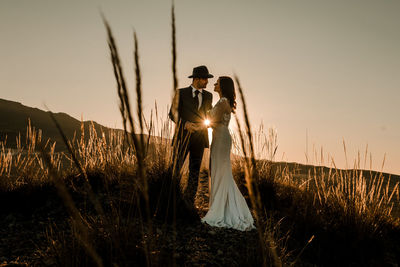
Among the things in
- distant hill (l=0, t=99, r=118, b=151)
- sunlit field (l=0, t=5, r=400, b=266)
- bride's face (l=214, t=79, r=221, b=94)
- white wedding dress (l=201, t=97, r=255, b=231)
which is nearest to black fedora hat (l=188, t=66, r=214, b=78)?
bride's face (l=214, t=79, r=221, b=94)

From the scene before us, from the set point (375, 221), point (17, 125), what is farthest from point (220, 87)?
point (17, 125)

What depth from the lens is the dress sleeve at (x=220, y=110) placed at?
11.7 ft

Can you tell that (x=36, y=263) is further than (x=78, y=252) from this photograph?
Yes

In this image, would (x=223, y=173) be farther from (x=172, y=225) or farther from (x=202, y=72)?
(x=202, y=72)

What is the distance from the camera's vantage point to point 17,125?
63.7 ft

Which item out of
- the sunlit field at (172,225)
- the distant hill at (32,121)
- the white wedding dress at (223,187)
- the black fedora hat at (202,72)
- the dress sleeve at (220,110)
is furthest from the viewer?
the distant hill at (32,121)

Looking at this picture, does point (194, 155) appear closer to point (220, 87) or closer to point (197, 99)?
point (197, 99)

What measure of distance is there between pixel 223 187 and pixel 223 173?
0.18 m

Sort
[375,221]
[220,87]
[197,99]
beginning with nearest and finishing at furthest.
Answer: [375,221]
[220,87]
[197,99]

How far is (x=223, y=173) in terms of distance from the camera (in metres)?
3.63

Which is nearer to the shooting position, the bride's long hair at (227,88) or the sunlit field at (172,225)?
the sunlit field at (172,225)

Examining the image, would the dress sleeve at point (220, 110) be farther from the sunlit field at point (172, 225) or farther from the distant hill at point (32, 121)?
the distant hill at point (32, 121)

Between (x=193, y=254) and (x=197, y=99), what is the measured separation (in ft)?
9.86

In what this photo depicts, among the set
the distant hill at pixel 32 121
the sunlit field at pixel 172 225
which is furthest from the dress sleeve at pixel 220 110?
the distant hill at pixel 32 121
